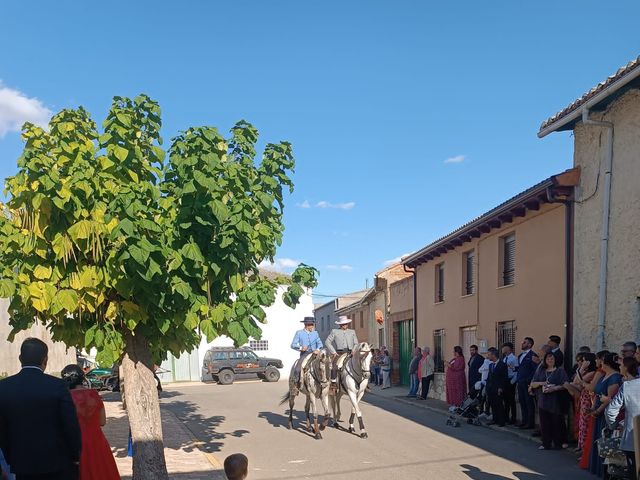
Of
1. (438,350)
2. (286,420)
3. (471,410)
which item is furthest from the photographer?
(438,350)

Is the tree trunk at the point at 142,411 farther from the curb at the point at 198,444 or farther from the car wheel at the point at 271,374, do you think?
the car wheel at the point at 271,374

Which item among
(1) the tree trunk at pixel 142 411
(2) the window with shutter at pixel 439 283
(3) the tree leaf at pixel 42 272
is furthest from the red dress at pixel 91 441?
(2) the window with shutter at pixel 439 283

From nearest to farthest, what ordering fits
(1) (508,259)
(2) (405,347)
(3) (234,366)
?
(1) (508,259) → (2) (405,347) → (3) (234,366)

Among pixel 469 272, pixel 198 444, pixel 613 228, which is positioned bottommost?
pixel 198 444

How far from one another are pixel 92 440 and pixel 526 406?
961 cm

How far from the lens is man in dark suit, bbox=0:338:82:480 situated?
15.3 ft

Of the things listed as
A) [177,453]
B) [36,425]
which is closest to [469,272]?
[177,453]

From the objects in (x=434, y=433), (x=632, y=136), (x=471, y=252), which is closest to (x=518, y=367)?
(x=434, y=433)

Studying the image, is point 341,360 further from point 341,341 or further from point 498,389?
point 498,389

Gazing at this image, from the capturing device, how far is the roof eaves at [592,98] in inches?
418

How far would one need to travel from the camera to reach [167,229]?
6133 millimetres

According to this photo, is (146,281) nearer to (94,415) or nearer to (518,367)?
(94,415)

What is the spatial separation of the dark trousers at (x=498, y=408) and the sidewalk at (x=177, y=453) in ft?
20.7

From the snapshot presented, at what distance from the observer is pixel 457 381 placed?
16953 mm
